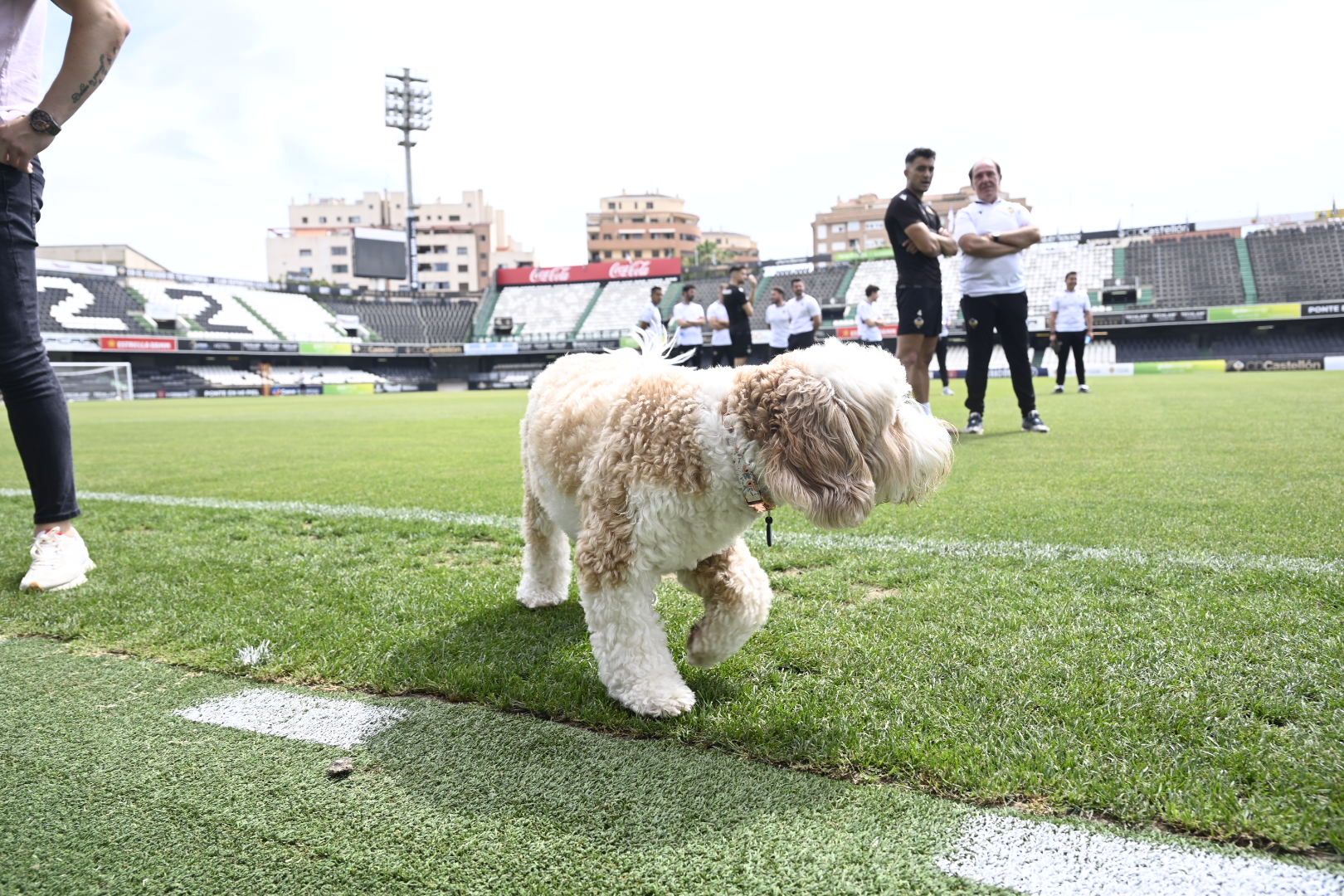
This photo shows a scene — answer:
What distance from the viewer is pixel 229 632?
2.84 metres

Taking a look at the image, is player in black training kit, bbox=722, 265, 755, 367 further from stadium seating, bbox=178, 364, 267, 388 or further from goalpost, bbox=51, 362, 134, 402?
stadium seating, bbox=178, 364, 267, 388

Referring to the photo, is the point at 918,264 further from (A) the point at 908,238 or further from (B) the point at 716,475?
(B) the point at 716,475

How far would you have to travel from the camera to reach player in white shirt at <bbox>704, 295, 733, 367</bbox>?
15.6 m

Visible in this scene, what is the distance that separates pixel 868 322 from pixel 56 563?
1445cm

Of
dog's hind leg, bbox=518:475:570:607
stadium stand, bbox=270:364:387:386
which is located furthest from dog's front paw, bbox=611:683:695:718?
stadium stand, bbox=270:364:387:386

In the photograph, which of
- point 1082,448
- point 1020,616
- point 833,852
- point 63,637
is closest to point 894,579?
point 1020,616

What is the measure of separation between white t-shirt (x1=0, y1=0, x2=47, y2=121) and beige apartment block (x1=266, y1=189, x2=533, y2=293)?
344ft

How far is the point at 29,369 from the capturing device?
11.4 ft

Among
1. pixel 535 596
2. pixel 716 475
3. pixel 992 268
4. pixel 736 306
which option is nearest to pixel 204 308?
pixel 736 306

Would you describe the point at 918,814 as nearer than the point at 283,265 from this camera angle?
Yes

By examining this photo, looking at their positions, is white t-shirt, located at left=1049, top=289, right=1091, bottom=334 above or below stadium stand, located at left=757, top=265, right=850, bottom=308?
below

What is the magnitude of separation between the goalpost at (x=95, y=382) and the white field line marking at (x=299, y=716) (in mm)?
39834

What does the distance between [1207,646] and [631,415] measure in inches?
73.7

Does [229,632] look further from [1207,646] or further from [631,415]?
[1207,646]
